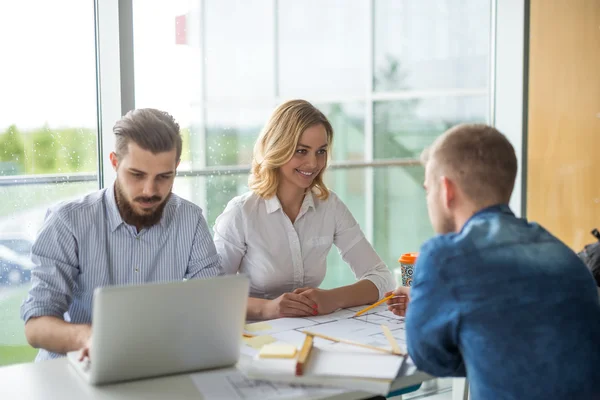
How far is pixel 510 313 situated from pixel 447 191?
32 centimetres

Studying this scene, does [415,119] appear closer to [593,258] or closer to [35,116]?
[593,258]

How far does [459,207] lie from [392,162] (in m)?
2.78

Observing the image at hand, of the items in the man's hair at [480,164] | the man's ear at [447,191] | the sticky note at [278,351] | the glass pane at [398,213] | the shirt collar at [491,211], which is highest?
the man's hair at [480,164]

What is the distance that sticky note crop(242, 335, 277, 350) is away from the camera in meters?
1.66

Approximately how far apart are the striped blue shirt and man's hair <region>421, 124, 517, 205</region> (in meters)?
0.91

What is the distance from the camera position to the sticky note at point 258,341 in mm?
1660

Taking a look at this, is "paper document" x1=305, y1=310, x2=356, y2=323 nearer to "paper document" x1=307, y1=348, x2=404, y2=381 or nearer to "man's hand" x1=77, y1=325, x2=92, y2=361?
"paper document" x1=307, y1=348, x2=404, y2=381

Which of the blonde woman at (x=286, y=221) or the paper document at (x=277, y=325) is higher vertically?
the blonde woman at (x=286, y=221)

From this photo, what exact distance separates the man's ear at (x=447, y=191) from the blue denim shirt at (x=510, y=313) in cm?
11

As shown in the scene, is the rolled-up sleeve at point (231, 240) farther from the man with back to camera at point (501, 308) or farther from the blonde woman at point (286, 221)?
the man with back to camera at point (501, 308)

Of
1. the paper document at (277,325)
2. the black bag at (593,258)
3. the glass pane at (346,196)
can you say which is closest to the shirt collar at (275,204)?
the paper document at (277,325)

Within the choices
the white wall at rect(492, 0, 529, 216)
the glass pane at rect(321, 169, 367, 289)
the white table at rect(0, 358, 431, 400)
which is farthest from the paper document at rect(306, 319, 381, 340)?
the glass pane at rect(321, 169, 367, 289)

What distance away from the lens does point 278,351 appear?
1.49 meters

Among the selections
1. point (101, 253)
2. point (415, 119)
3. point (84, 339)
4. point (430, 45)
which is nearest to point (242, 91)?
point (415, 119)
